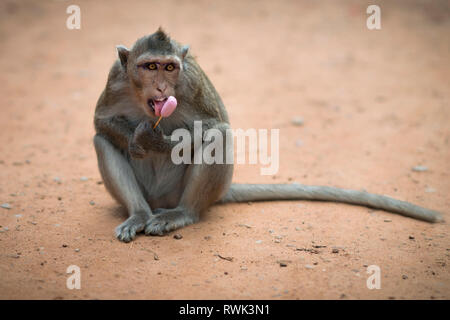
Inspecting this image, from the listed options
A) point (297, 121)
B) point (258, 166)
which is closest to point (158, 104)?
point (258, 166)

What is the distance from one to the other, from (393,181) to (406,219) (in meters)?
1.14

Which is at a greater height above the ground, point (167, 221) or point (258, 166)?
point (258, 166)

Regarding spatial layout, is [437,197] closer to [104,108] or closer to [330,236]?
[330,236]

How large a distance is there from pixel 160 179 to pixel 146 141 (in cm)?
68

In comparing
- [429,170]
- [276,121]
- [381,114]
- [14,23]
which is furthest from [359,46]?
[14,23]

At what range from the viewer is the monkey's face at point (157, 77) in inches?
183

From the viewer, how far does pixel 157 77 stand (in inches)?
185

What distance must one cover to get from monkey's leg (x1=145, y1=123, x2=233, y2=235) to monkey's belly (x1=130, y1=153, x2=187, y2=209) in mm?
133

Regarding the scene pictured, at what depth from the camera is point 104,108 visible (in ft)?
16.9

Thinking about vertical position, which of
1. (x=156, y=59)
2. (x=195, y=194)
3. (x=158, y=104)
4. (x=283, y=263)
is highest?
(x=156, y=59)

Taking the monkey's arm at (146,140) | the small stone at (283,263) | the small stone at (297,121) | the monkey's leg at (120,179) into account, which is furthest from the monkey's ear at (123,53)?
the small stone at (297,121)

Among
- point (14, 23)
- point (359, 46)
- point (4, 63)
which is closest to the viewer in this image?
point (4, 63)

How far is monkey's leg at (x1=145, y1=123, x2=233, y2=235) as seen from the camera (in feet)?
16.5

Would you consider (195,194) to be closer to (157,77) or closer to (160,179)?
(160,179)
